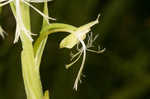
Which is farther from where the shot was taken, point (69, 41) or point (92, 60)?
point (92, 60)

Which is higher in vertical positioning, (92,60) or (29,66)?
(29,66)

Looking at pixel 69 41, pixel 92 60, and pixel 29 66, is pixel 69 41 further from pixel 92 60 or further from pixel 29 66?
pixel 92 60

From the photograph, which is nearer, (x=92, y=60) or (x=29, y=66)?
(x=29, y=66)

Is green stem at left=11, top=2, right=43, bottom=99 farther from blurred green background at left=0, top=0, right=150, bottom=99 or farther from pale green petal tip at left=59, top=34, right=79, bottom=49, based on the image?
blurred green background at left=0, top=0, right=150, bottom=99

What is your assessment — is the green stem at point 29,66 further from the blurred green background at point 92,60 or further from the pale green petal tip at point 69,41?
the blurred green background at point 92,60

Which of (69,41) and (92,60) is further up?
(69,41)

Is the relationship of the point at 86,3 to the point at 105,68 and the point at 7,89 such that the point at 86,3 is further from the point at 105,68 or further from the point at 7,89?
the point at 7,89

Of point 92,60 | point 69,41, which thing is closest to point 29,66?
point 69,41

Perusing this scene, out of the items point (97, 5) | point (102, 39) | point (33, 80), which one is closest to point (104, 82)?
point (102, 39)
